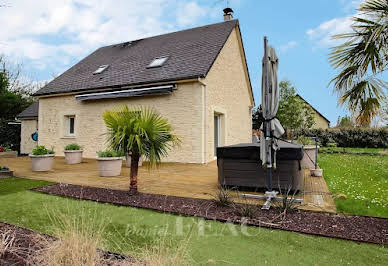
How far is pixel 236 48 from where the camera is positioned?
1388 cm

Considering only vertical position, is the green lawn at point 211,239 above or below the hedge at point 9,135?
below

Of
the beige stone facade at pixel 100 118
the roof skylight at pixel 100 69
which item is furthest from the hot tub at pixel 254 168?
the roof skylight at pixel 100 69

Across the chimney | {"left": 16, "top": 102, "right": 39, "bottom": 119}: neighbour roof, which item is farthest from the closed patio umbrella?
{"left": 16, "top": 102, "right": 39, "bottom": 119}: neighbour roof

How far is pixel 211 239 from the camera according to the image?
2.83m

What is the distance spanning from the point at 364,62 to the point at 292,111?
791 inches

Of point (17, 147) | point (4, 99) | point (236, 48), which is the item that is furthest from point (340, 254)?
point (4, 99)

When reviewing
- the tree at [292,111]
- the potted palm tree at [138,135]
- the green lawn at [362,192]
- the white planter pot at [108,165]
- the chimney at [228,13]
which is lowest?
the green lawn at [362,192]

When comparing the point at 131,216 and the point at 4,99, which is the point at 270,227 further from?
the point at 4,99

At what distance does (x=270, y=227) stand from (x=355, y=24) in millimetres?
5363

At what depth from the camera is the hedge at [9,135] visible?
1688 centimetres

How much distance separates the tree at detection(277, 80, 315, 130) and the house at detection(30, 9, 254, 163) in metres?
11.5

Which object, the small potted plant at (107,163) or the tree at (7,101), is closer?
the small potted plant at (107,163)

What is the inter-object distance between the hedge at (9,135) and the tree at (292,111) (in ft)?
78.5

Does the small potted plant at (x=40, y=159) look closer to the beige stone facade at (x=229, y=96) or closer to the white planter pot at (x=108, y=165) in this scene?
the white planter pot at (x=108, y=165)
